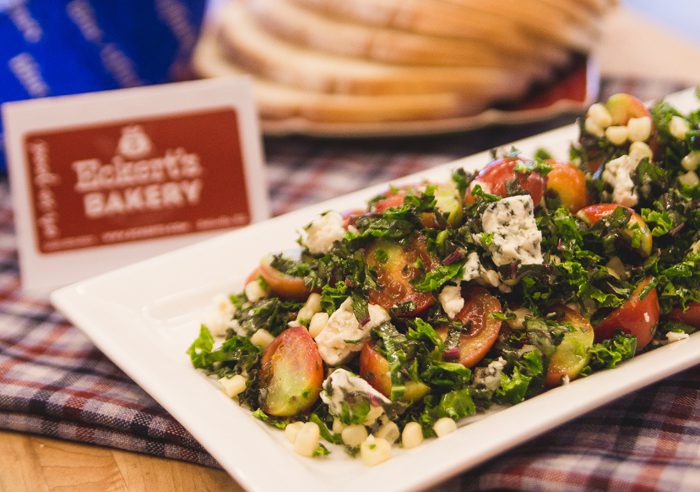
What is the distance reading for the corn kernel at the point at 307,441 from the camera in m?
1.77

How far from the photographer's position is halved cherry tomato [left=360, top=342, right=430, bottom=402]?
1.82m

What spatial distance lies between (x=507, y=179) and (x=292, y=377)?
75 centimetres

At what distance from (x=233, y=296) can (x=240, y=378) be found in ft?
1.21

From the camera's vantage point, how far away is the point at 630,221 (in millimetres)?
2061

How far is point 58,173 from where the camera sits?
2869mm

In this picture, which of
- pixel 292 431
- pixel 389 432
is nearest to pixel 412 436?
pixel 389 432

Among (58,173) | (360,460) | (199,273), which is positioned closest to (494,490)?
(360,460)

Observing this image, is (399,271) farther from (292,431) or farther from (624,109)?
(624,109)

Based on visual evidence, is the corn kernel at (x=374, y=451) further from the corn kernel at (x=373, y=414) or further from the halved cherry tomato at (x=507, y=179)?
the halved cherry tomato at (x=507, y=179)

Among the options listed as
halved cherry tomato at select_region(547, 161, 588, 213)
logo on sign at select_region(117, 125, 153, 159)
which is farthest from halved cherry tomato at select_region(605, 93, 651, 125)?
logo on sign at select_region(117, 125, 153, 159)

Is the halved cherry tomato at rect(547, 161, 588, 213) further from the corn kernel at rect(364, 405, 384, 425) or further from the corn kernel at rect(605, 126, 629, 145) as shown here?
the corn kernel at rect(364, 405, 384, 425)

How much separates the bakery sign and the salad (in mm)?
815

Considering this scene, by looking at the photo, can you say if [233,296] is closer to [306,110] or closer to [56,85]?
[306,110]

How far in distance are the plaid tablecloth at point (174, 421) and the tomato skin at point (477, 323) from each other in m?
0.25
